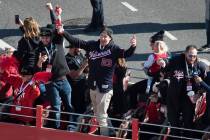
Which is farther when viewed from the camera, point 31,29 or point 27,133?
point 31,29

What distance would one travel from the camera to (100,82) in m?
17.1

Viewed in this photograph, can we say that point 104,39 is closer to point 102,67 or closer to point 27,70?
point 102,67

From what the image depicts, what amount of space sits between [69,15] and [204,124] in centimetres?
718

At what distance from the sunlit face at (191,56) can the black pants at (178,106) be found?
0.40 metres

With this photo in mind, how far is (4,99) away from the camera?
60.2ft

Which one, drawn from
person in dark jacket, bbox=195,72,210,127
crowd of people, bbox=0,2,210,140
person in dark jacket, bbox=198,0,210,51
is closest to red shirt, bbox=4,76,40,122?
crowd of people, bbox=0,2,210,140

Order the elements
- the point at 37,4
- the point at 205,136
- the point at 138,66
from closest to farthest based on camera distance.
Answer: the point at 205,136
the point at 138,66
the point at 37,4

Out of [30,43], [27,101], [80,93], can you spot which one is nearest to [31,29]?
[30,43]

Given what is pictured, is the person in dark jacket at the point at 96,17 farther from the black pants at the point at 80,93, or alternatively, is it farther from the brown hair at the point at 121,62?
the brown hair at the point at 121,62

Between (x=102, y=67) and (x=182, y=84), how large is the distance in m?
1.44

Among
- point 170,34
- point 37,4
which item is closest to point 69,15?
point 37,4

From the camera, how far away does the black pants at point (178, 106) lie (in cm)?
1650

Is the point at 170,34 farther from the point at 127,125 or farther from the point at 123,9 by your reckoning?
the point at 127,125

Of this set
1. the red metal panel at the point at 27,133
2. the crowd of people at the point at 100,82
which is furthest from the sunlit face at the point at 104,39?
the red metal panel at the point at 27,133
